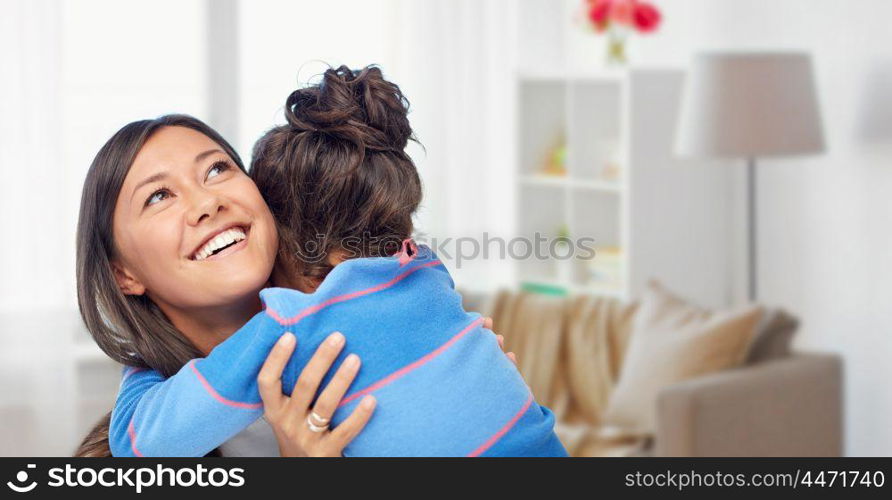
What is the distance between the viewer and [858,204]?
367 centimetres

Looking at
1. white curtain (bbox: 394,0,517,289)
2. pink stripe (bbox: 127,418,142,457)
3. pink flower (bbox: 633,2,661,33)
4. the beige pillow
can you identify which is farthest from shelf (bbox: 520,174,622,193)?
pink stripe (bbox: 127,418,142,457)

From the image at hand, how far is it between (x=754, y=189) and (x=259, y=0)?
2165 millimetres

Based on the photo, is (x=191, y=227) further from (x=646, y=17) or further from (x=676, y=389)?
(x=646, y=17)

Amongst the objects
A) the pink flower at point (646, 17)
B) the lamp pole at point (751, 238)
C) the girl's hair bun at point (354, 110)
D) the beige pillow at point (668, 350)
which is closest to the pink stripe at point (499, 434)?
the girl's hair bun at point (354, 110)

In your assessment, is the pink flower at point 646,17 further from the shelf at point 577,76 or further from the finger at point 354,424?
the finger at point 354,424

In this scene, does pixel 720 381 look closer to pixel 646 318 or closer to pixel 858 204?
pixel 646 318

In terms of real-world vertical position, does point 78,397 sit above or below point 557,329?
below

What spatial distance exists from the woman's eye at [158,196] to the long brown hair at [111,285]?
0.12 ft

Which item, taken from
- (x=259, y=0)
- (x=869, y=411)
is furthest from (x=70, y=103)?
(x=869, y=411)

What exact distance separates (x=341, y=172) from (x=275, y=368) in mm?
245

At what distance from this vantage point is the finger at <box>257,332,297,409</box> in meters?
1.11

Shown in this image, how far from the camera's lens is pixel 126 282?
1301 mm

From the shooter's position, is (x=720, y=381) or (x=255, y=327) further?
(x=720, y=381)

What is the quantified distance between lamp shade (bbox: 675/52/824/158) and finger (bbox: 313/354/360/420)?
2.65m
